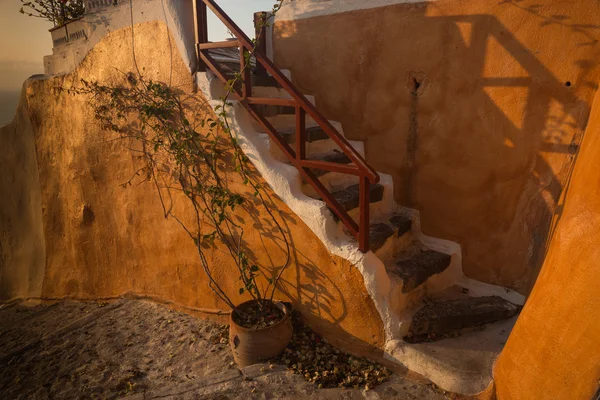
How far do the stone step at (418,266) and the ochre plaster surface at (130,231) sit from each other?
15.7 inches

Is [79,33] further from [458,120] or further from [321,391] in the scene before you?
[321,391]

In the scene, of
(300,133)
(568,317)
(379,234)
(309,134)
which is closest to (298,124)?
(300,133)

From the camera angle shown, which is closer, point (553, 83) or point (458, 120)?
point (553, 83)

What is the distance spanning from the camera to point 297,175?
304cm

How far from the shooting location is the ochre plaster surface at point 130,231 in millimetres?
2988

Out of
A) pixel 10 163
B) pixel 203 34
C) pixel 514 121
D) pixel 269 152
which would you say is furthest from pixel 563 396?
pixel 10 163

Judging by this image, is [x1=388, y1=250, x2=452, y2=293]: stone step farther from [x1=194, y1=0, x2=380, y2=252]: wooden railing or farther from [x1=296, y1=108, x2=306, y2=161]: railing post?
[x1=296, y1=108, x2=306, y2=161]: railing post

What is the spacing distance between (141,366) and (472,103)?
3678mm

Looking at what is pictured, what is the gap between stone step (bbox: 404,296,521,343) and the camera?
9.39 feet

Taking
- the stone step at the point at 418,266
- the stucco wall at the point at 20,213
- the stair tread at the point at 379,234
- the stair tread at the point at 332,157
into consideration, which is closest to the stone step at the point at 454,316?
the stone step at the point at 418,266

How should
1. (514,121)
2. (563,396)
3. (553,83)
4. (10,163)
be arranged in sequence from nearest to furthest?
(563,396) < (553,83) < (514,121) < (10,163)

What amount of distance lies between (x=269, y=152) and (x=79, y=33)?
3.38m

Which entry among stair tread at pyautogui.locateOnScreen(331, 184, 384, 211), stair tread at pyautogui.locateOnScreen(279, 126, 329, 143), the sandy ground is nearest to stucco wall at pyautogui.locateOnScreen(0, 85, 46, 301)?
the sandy ground

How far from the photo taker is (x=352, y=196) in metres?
3.26
